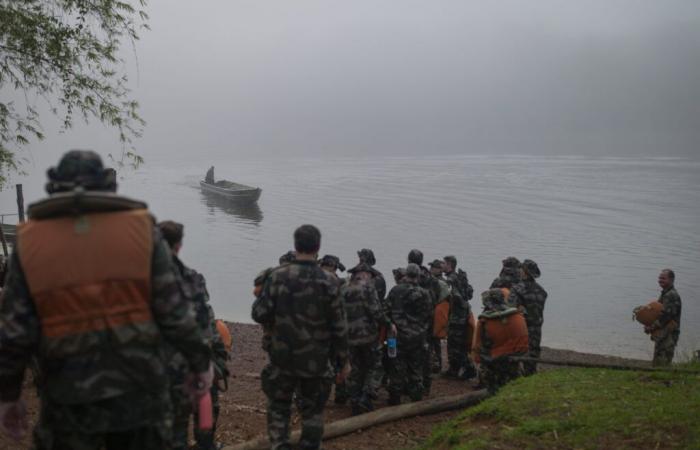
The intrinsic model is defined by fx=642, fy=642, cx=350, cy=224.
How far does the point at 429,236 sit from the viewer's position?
149 feet

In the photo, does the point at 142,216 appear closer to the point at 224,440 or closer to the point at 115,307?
the point at 115,307

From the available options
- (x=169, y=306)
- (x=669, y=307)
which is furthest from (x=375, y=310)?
(x=669, y=307)

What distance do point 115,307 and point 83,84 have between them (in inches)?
326

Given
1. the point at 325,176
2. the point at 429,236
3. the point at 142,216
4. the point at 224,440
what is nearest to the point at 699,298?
the point at 429,236

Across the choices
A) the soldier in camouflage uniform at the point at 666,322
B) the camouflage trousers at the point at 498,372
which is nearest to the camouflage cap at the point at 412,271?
the camouflage trousers at the point at 498,372

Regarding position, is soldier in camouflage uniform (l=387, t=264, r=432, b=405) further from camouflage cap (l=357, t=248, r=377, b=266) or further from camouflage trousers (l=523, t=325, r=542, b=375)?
camouflage trousers (l=523, t=325, r=542, b=375)

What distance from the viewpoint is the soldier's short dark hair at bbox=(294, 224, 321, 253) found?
18.0ft

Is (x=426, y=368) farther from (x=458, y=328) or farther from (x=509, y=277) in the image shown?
(x=509, y=277)

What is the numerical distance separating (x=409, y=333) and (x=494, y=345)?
4.00 ft

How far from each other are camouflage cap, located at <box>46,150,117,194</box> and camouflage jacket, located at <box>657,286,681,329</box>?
11294 mm

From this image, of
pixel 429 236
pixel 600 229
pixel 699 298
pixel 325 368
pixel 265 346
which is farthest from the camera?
pixel 600 229

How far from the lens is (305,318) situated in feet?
18.1

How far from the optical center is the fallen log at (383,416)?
6496 millimetres

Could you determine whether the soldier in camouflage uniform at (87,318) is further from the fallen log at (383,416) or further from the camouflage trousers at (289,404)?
the fallen log at (383,416)
